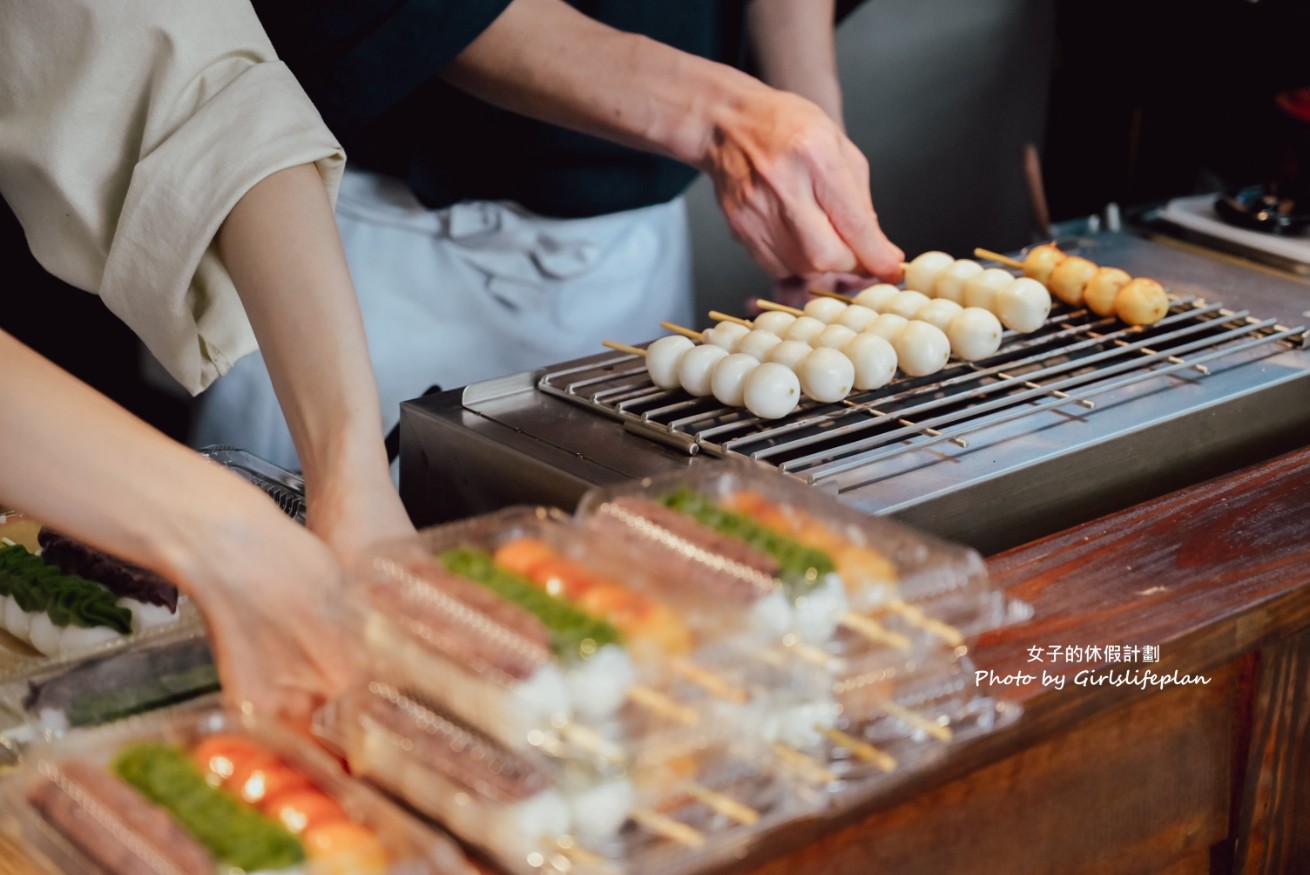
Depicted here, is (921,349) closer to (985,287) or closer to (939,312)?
(939,312)

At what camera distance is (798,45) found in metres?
3.11

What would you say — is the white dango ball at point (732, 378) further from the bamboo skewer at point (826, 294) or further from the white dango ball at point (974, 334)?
the bamboo skewer at point (826, 294)

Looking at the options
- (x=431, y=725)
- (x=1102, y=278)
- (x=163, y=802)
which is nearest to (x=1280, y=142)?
(x=1102, y=278)

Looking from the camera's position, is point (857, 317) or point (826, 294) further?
point (826, 294)

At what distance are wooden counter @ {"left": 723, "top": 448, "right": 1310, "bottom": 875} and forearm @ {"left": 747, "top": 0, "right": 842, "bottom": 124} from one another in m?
1.56

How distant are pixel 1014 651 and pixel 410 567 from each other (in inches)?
24.6

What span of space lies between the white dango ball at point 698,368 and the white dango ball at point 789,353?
0.07 m

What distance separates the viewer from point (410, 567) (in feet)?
4.13

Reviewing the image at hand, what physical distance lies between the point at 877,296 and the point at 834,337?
0.27 metres

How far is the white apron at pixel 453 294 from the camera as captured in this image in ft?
8.94

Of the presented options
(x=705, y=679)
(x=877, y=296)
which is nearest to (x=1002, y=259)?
(x=877, y=296)

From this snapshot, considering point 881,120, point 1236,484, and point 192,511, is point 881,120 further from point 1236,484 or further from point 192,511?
point 192,511

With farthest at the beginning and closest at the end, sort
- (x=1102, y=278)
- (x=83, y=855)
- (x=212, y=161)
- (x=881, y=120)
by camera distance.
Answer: (x=881, y=120)
(x=1102, y=278)
(x=212, y=161)
(x=83, y=855)

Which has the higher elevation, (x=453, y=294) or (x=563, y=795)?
(x=563, y=795)
